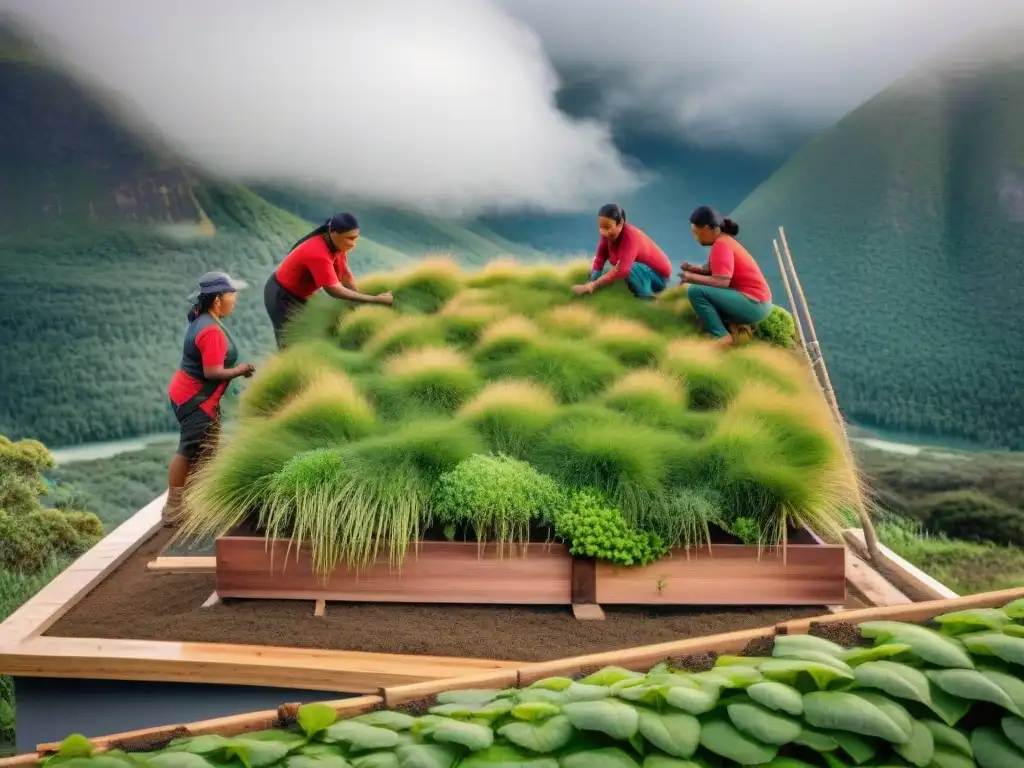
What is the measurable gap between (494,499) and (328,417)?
0.83m

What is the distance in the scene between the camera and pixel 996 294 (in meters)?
5.22

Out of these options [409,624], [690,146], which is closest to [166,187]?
[690,146]

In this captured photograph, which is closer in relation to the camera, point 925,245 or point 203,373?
point 203,373

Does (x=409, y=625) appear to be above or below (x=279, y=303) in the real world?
below

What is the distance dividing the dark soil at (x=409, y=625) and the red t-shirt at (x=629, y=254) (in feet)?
6.82

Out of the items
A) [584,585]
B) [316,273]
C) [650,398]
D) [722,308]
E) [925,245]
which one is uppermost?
[925,245]

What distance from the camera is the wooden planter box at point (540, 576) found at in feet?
9.60

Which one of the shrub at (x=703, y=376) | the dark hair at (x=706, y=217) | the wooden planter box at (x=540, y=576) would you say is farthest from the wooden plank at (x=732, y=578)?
the dark hair at (x=706, y=217)

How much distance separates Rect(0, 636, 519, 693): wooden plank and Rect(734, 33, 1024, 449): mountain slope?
3984 millimetres

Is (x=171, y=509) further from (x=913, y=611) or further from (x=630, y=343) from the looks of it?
(x=913, y=611)

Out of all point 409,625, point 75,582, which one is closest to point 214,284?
point 75,582

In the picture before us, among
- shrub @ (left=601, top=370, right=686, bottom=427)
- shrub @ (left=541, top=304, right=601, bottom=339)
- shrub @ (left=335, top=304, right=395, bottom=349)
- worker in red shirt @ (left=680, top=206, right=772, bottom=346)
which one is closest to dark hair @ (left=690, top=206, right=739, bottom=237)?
worker in red shirt @ (left=680, top=206, right=772, bottom=346)

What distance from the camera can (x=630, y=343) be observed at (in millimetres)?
4016

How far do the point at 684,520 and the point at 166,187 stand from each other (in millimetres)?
4068
